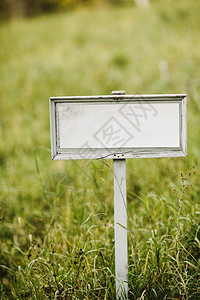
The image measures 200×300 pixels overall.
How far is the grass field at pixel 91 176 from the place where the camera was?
1264mm

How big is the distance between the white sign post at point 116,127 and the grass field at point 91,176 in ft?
0.79

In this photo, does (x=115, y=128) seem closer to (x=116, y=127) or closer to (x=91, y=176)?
(x=116, y=127)

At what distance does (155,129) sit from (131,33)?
780cm

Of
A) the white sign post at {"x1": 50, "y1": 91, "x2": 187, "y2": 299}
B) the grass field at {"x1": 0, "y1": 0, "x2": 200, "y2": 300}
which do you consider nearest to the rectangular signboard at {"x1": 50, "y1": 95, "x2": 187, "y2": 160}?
the white sign post at {"x1": 50, "y1": 91, "x2": 187, "y2": 299}

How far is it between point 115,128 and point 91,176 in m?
1.08

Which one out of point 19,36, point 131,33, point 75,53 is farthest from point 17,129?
point 19,36

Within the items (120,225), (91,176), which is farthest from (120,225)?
(91,176)

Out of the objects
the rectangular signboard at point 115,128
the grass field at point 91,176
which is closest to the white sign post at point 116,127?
the rectangular signboard at point 115,128

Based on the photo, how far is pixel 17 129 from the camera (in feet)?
13.0

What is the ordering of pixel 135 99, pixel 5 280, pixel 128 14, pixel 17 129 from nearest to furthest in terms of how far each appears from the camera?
pixel 135 99 → pixel 5 280 → pixel 17 129 → pixel 128 14

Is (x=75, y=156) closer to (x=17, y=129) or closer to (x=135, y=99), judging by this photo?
(x=135, y=99)

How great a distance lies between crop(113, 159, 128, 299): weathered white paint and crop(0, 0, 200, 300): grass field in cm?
7

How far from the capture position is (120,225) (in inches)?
44.6

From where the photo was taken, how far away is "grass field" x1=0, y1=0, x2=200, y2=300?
1.26m
